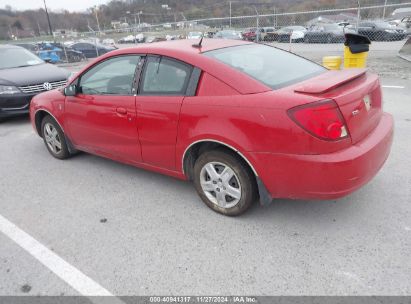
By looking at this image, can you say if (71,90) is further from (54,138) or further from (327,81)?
(327,81)

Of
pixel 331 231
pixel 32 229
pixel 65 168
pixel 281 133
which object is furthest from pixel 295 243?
pixel 65 168

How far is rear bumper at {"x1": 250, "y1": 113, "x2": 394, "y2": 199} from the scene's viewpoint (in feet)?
8.00

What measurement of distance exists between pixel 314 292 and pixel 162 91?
2101mm

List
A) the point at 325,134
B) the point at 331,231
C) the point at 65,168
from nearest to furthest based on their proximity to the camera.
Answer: the point at 325,134, the point at 331,231, the point at 65,168

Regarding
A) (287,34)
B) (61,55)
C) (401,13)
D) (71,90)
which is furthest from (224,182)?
(401,13)

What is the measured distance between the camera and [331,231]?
2824mm

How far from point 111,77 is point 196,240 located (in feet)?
6.70

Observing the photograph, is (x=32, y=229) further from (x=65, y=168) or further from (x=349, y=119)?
(x=349, y=119)

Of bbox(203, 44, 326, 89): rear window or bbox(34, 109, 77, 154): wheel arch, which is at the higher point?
bbox(203, 44, 326, 89): rear window

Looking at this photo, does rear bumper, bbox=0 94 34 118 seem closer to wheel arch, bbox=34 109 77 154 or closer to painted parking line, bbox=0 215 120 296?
wheel arch, bbox=34 109 77 154

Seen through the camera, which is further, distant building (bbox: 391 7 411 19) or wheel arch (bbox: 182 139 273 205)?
distant building (bbox: 391 7 411 19)

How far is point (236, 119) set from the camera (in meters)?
2.67

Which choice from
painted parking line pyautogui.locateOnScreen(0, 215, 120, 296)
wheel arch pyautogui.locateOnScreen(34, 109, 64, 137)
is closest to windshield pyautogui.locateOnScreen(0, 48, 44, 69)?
wheel arch pyautogui.locateOnScreen(34, 109, 64, 137)

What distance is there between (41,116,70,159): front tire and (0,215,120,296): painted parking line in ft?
5.09
